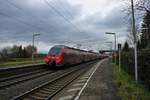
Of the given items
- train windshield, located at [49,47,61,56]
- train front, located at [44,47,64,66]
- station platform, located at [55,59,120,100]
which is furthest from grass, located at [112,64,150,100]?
train windshield, located at [49,47,61,56]

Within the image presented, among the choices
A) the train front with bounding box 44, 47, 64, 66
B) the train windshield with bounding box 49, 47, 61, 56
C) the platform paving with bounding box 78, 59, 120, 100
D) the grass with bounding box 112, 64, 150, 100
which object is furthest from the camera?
the train windshield with bounding box 49, 47, 61, 56

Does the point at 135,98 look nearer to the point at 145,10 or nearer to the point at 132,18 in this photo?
the point at 145,10

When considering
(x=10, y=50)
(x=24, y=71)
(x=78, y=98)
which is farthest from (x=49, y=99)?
(x=10, y=50)

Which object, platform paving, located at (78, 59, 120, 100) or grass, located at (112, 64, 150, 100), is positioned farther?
platform paving, located at (78, 59, 120, 100)

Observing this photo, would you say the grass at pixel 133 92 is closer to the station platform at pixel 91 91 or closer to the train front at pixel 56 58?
the station platform at pixel 91 91

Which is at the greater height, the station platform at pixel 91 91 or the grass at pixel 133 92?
the grass at pixel 133 92

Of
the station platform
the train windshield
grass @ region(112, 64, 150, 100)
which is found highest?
the train windshield

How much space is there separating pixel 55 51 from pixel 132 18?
20.7 meters

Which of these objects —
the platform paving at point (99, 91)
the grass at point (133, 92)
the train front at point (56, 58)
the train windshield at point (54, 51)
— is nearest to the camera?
the grass at point (133, 92)

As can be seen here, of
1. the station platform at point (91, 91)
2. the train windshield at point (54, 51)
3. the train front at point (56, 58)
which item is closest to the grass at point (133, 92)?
the station platform at point (91, 91)

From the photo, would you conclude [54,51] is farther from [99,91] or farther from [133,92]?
[133,92]

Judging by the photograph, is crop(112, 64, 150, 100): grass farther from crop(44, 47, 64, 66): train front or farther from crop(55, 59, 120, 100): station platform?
crop(44, 47, 64, 66): train front

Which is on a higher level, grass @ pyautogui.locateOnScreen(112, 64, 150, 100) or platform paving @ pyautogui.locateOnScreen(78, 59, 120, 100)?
grass @ pyautogui.locateOnScreen(112, 64, 150, 100)

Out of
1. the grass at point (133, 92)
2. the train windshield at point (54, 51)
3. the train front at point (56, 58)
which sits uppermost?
the train windshield at point (54, 51)
